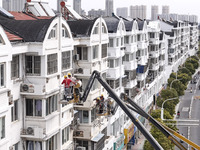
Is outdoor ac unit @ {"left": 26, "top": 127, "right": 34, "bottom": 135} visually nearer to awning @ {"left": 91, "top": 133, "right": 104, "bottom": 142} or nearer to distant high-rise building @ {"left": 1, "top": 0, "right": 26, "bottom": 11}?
awning @ {"left": 91, "top": 133, "right": 104, "bottom": 142}

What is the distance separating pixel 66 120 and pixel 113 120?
1830cm

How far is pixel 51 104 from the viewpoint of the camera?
93.2 feet

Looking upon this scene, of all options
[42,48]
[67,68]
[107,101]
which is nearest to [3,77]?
[42,48]

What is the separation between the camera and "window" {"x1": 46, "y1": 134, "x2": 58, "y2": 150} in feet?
92.4

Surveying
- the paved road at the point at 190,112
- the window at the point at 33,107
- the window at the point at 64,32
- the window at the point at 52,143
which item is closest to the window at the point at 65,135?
the window at the point at 52,143

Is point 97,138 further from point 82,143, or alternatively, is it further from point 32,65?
point 32,65

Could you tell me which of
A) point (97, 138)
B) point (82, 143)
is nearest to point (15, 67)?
point (82, 143)

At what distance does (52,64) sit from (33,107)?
10.6 ft

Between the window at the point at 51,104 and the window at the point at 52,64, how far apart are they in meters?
1.81

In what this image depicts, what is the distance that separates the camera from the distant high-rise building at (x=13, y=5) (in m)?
44.8

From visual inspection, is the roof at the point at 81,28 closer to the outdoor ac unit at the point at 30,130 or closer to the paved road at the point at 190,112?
the outdoor ac unit at the point at 30,130

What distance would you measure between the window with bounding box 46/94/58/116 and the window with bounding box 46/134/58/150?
1.96m

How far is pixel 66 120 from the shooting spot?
1241 inches

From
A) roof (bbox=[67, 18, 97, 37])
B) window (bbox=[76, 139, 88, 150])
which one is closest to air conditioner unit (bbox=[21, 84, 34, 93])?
roof (bbox=[67, 18, 97, 37])
